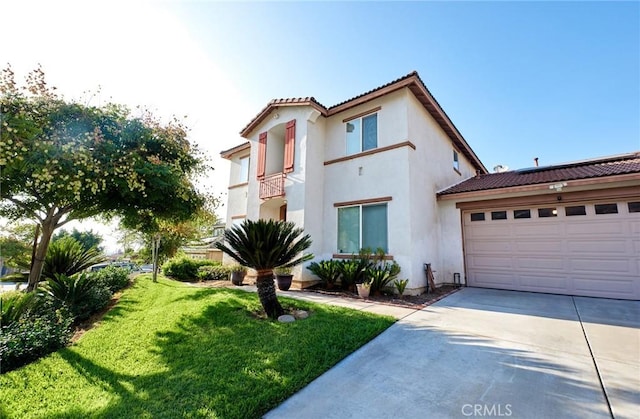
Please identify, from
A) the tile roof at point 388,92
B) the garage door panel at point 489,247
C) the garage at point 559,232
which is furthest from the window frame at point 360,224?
the tile roof at point 388,92

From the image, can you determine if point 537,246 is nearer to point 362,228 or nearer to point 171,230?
point 362,228

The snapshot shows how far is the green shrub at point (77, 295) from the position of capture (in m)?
7.91

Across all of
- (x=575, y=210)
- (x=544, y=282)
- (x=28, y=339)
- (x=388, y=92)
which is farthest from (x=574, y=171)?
(x=28, y=339)

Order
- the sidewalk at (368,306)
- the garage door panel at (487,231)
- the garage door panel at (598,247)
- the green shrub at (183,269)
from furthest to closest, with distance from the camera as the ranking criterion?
the green shrub at (183,269) < the garage door panel at (487,231) < the garage door panel at (598,247) < the sidewalk at (368,306)

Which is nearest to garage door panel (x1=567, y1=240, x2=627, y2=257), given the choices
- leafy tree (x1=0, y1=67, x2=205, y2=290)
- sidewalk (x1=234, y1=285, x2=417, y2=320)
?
sidewalk (x1=234, y1=285, x2=417, y2=320)

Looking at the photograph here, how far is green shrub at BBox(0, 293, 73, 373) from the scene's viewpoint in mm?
4848

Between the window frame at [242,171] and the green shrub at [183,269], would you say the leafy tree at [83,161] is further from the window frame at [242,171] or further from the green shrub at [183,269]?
the window frame at [242,171]

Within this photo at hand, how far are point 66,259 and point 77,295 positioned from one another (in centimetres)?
435

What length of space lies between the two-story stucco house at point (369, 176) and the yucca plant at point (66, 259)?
732 centimetres

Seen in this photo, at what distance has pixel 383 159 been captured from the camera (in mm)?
9641

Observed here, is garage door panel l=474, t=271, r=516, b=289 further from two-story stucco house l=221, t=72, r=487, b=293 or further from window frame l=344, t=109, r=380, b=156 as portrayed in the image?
window frame l=344, t=109, r=380, b=156

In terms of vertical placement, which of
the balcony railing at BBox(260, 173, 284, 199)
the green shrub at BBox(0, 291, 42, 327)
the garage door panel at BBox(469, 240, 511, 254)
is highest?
the balcony railing at BBox(260, 173, 284, 199)

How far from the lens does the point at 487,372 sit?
11.2 feet

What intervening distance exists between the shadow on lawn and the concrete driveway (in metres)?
0.32
